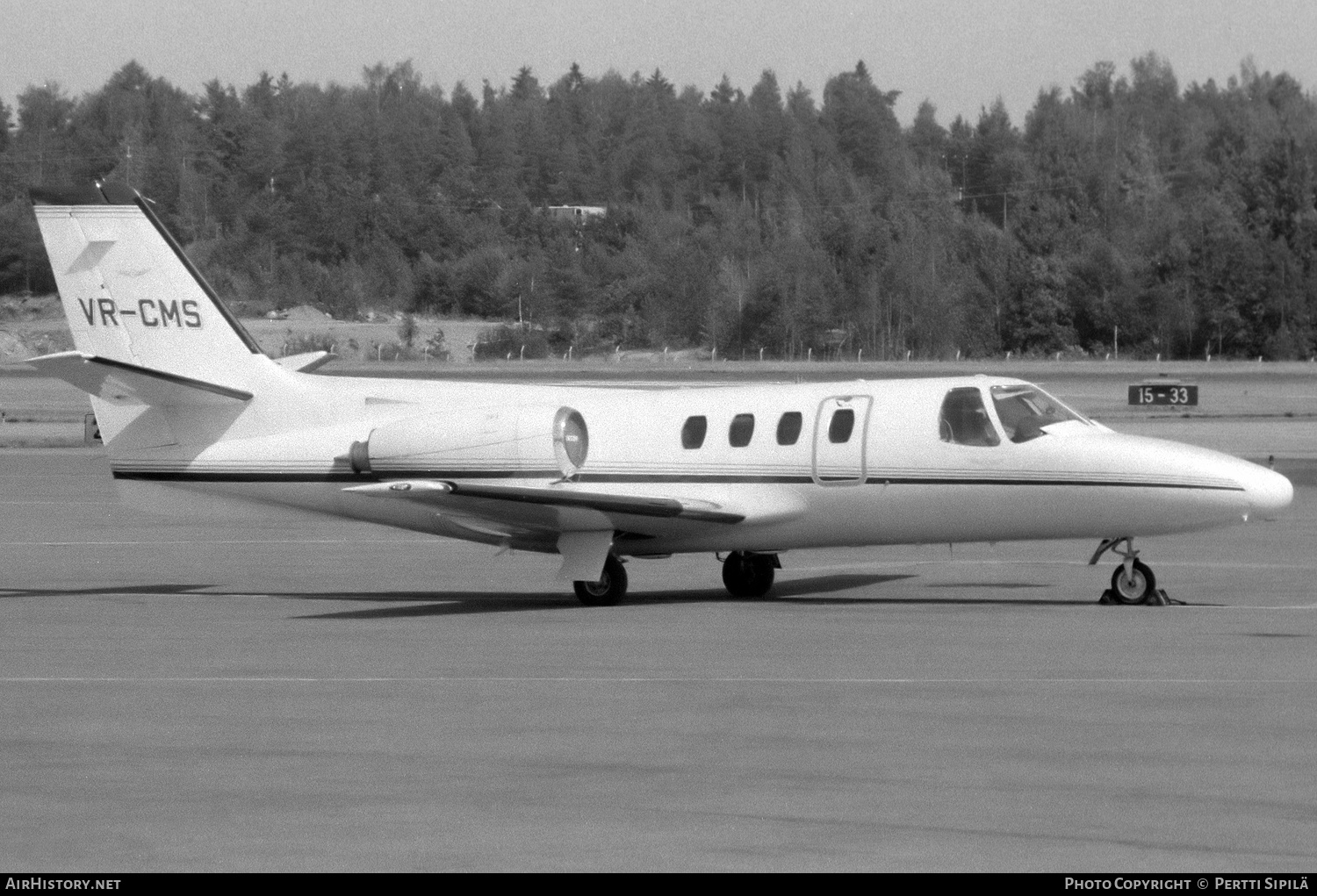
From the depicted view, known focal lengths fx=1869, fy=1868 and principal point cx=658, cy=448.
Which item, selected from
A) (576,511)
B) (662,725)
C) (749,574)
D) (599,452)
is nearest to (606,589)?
(576,511)

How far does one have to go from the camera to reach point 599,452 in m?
21.0

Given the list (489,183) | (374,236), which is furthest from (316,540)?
(489,183)

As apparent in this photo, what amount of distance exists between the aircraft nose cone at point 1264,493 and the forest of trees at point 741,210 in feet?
211

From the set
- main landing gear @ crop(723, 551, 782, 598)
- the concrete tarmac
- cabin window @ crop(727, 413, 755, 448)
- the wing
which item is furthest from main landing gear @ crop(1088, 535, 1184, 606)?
cabin window @ crop(727, 413, 755, 448)

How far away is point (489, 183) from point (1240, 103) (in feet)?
240

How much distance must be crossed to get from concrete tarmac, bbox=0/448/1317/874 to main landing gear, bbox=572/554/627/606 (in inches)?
18.6

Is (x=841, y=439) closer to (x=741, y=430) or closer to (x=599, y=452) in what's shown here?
(x=741, y=430)

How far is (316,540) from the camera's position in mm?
28188

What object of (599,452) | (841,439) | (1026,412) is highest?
(1026,412)

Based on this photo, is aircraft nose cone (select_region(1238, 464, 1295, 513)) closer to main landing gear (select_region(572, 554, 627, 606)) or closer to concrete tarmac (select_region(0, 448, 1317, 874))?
concrete tarmac (select_region(0, 448, 1317, 874))

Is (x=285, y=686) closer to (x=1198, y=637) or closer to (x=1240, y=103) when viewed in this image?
(x=1198, y=637)

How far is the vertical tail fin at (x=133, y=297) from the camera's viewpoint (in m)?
22.1

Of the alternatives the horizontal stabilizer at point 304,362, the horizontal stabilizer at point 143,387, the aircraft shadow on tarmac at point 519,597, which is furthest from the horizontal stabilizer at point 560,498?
the horizontal stabilizer at point 304,362

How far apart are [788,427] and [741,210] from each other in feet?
378
